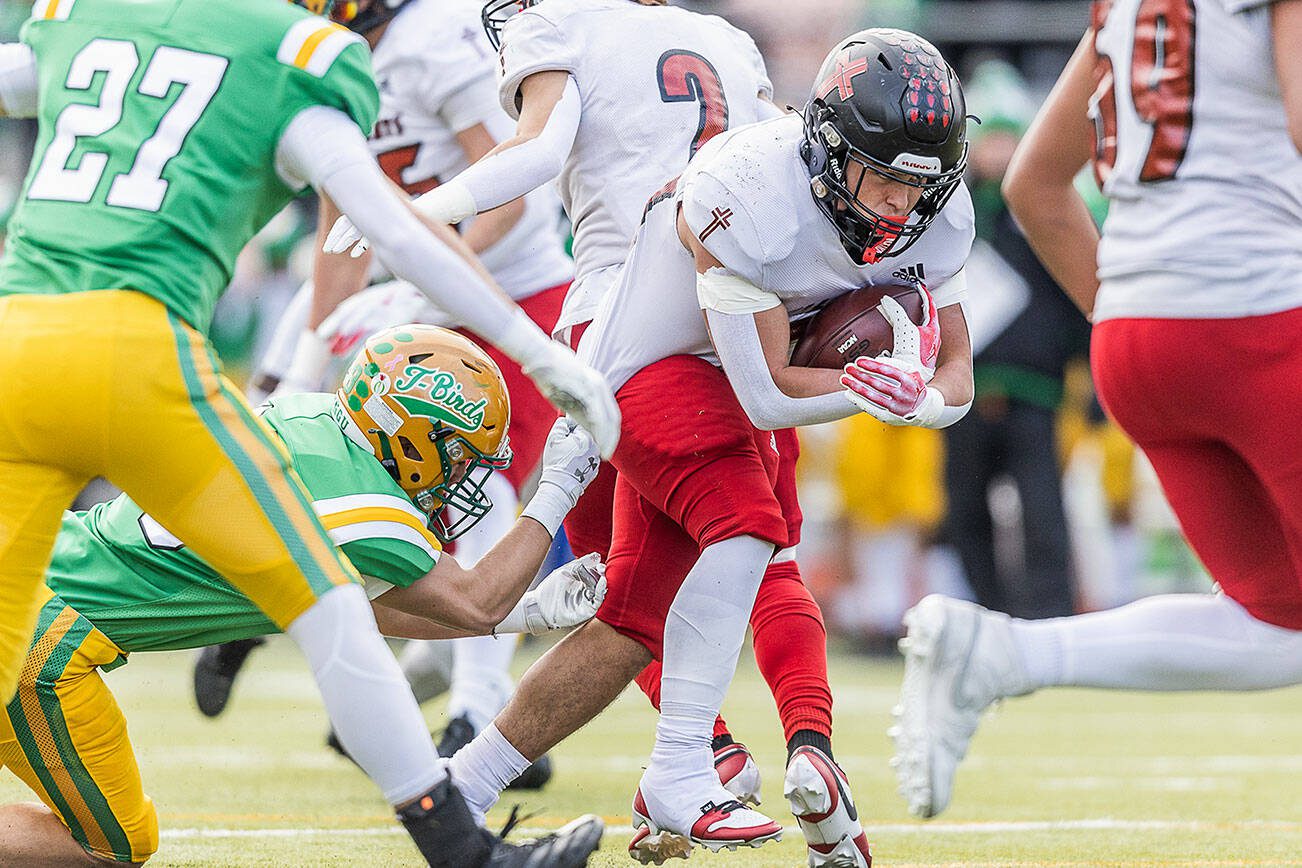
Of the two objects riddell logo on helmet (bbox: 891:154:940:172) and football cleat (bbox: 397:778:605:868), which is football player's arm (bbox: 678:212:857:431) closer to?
riddell logo on helmet (bbox: 891:154:940:172)

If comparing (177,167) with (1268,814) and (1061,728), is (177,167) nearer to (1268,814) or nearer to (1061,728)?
(1268,814)

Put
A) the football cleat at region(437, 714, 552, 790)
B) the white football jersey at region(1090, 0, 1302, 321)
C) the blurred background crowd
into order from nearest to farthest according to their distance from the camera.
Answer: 1. the white football jersey at region(1090, 0, 1302, 321)
2. the football cleat at region(437, 714, 552, 790)
3. the blurred background crowd

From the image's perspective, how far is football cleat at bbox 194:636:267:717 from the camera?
467cm

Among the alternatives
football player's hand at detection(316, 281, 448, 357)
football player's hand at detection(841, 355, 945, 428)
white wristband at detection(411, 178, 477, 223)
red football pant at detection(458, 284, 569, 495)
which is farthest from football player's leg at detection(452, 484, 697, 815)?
football player's hand at detection(316, 281, 448, 357)

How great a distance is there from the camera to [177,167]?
2.62 m

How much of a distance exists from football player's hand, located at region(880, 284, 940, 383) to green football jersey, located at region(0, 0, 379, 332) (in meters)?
1.07

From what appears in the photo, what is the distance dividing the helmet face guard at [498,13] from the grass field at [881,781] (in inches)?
69.9

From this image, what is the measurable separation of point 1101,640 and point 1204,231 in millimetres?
819

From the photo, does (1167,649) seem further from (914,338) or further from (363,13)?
(363,13)

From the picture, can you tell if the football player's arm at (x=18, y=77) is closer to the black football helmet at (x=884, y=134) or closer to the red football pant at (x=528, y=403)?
A: the black football helmet at (x=884, y=134)

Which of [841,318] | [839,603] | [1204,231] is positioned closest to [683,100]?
[841,318]

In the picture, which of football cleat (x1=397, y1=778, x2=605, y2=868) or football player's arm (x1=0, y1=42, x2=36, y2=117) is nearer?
football cleat (x1=397, y1=778, x2=605, y2=868)

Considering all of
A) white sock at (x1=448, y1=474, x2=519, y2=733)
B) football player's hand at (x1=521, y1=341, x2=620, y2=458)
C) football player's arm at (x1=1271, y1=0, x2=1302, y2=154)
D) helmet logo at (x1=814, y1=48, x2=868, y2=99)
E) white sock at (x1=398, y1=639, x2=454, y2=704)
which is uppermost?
football player's arm at (x1=1271, y1=0, x2=1302, y2=154)

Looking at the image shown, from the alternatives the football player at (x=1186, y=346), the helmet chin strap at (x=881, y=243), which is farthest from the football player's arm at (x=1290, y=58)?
the helmet chin strap at (x=881, y=243)
